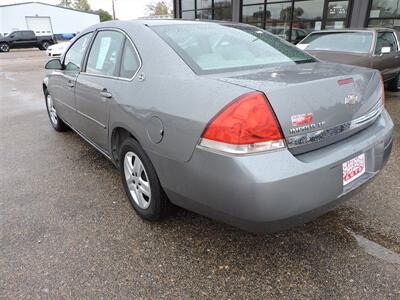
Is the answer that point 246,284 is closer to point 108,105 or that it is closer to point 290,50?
point 108,105

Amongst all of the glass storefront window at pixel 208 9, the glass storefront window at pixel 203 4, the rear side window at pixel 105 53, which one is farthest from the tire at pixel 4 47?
the rear side window at pixel 105 53

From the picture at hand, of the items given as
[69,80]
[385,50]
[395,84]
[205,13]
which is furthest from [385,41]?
[205,13]

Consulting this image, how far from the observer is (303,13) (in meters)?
11.9

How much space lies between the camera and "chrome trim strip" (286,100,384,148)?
1.76 m

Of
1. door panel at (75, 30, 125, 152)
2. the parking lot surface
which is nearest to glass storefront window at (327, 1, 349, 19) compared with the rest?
the parking lot surface

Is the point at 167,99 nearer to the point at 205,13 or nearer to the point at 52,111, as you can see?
the point at 52,111

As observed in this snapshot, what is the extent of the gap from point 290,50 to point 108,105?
5.33 feet

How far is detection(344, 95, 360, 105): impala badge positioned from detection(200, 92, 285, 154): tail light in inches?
22.5

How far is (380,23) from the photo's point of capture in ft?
32.8

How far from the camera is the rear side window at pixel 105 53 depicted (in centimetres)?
278

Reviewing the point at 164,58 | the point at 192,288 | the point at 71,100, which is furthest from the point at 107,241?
the point at 71,100

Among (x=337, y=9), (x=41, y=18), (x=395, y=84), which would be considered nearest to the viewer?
(x=395, y=84)

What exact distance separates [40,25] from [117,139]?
49.6 m

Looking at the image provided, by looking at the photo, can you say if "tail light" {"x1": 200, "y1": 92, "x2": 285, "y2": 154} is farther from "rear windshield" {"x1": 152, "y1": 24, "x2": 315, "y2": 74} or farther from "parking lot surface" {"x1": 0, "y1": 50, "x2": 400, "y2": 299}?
"parking lot surface" {"x1": 0, "y1": 50, "x2": 400, "y2": 299}
